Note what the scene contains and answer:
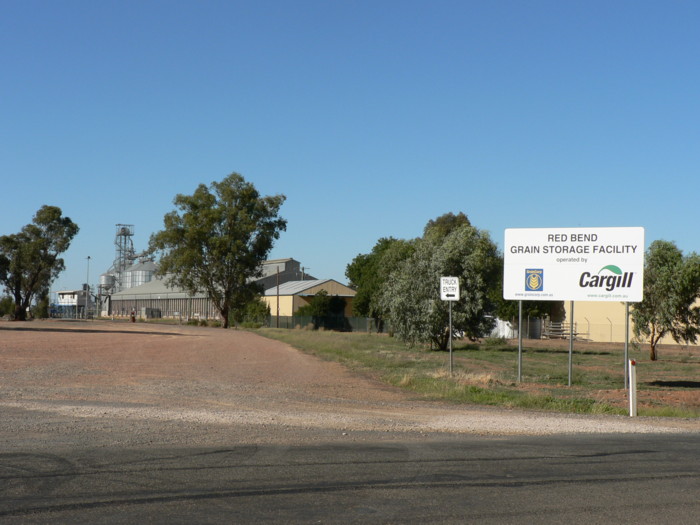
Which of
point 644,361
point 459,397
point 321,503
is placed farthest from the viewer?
point 644,361

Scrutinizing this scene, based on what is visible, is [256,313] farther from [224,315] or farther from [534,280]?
[534,280]

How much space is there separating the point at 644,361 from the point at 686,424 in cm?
2798

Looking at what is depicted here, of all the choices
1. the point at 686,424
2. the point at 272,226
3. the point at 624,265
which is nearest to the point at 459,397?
the point at 686,424

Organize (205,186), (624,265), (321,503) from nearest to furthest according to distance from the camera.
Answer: (321,503), (624,265), (205,186)

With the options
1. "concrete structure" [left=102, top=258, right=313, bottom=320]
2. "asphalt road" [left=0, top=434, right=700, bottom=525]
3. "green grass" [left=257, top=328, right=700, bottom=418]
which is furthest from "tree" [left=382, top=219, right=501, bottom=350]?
"concrete structure" [left=102, top=258, right=313, bottom=320]

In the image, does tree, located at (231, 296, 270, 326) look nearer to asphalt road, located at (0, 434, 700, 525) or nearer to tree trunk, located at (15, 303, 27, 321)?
tree trunk, located at (15, 303, 27, 321)

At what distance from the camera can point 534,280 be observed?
891 inches

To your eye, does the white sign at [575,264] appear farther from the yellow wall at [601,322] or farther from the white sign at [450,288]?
the yellow wall at [601,322]

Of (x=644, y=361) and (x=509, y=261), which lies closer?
(x=509, y=261)

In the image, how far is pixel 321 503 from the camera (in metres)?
6.95

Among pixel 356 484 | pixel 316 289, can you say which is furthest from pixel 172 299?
pixel 356 484

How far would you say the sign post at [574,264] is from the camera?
21.5 meters

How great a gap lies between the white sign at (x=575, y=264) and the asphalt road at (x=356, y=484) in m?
11.8

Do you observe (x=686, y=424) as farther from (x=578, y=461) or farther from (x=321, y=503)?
(x=321, y=503)
